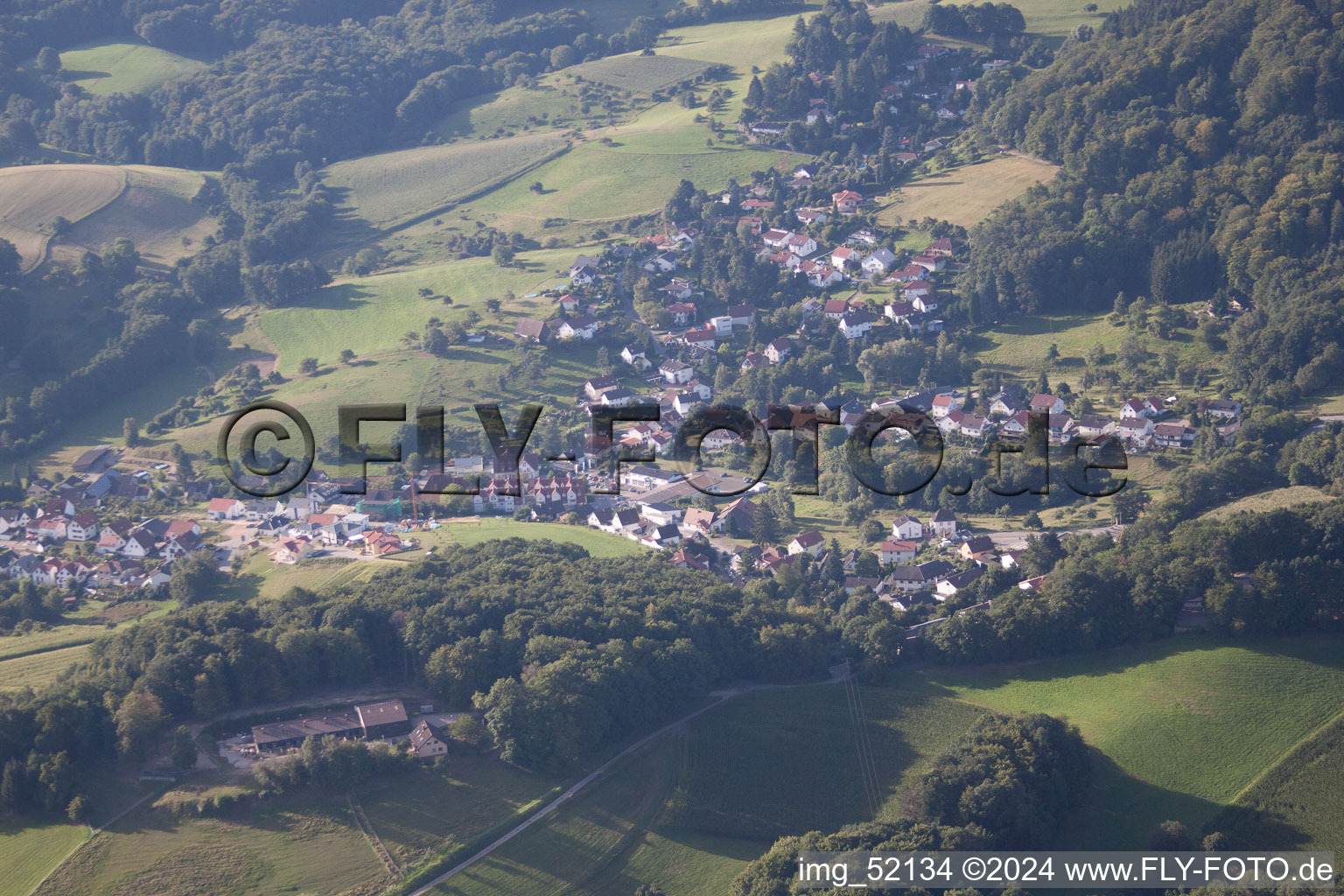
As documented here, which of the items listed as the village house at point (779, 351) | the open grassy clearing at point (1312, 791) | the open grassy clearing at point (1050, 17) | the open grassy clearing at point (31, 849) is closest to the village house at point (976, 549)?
the open grassy clearing at point (1312, 791)

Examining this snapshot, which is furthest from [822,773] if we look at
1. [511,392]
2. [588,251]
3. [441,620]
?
[588,251]

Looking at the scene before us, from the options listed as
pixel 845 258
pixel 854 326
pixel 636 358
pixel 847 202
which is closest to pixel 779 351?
→ pixel 854 326

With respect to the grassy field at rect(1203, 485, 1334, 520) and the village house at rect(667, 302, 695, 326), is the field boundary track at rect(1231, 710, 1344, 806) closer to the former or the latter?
the grassy field at rect(1203, 485, 1334, 520)

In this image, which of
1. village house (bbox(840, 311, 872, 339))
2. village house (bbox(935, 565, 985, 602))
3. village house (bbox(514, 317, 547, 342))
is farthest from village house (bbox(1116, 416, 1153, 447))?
village house (bbox(514, 317, 547, 342))

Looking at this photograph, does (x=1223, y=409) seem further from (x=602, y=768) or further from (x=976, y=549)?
(x=602, y=768)

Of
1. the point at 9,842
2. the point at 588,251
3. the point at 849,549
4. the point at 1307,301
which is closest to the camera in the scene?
the point at 9,842

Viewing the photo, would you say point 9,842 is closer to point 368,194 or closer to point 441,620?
point 441,620

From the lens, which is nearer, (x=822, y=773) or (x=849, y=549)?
(x=822, y=773)
